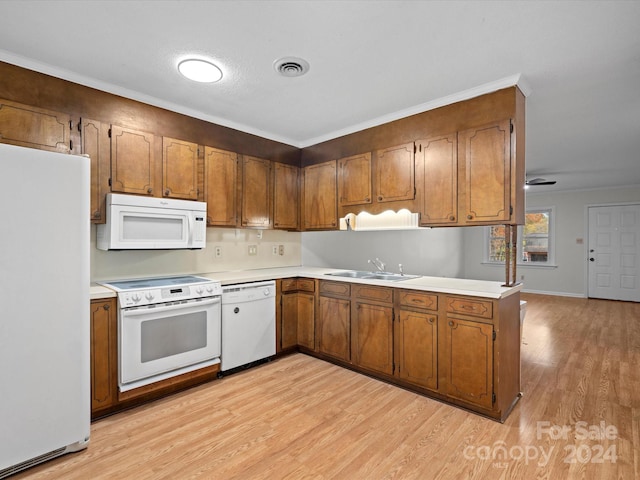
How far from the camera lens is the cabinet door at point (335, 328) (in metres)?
3.29

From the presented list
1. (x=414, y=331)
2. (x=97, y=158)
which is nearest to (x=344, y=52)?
(x=97, y=158)

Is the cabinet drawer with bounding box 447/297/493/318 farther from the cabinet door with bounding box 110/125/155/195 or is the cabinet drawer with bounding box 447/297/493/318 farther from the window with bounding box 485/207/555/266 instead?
the window with bounding box 485/207/555/266

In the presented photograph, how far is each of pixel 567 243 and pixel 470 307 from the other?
6.58 meters

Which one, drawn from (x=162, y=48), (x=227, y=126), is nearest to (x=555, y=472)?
(x=162, y=48)

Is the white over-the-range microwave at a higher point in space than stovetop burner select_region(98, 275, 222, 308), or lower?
higher

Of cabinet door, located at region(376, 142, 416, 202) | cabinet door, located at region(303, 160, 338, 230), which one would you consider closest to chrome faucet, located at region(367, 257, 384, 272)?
cabinet door, located at region(303, 160, 338, 230)

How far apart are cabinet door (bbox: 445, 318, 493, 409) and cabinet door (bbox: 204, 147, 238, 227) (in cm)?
232

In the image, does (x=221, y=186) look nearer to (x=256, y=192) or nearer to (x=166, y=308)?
(x=256, y=192)

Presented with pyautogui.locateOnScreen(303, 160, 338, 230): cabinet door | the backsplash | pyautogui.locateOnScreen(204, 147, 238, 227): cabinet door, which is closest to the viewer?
the backsplash

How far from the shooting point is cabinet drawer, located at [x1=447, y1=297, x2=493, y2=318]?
2.39m

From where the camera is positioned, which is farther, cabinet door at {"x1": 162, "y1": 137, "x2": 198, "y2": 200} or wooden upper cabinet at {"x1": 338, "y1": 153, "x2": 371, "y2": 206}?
wooden upper cabinet at {"x1": 338, "y1": 153, "x2": 371, "y2": 206}

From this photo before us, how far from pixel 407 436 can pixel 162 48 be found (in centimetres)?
298

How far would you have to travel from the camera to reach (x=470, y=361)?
2479 mm

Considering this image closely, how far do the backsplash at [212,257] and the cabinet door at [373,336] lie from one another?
149 centimetres
